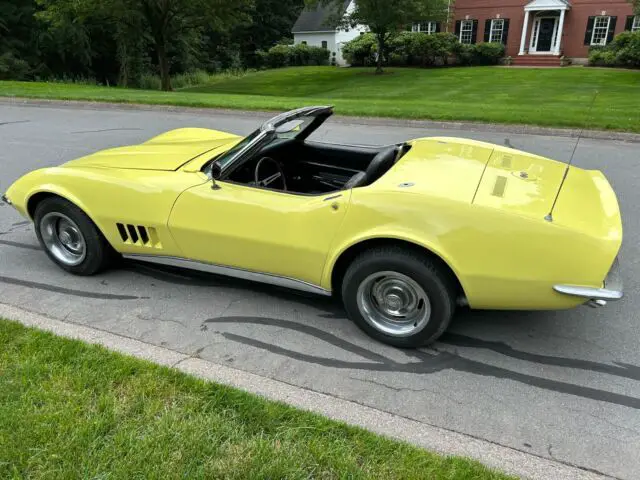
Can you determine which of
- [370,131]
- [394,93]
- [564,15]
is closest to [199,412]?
[370,131]

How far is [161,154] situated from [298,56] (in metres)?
40.5

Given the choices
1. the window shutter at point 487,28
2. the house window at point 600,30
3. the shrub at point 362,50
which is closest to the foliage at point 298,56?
the shrub at point 362,50

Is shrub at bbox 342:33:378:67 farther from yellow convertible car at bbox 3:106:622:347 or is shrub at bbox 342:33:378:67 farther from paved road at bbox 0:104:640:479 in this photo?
yellow convertible car at bbox 3:106:622:347

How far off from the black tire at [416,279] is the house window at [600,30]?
1413 inches

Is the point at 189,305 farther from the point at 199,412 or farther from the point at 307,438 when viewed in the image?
the point at 307,438

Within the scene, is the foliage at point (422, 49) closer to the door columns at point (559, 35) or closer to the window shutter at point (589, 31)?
the door columns at point (559, 35)

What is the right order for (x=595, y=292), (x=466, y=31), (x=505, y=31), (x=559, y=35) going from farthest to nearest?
(x=466, y=31) → (x=505, y=31) → (x=559, y=35) → (x=595, y=292)

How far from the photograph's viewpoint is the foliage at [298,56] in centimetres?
4138

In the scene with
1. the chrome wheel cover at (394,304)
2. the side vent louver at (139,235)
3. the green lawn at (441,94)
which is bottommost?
the chrome wheel cover at (394,304)

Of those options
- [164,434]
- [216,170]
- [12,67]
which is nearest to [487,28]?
[12,67]

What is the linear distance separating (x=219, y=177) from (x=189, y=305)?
3.23 ft

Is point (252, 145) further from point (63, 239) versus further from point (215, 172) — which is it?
point (63, 239)

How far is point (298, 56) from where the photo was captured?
41.7m

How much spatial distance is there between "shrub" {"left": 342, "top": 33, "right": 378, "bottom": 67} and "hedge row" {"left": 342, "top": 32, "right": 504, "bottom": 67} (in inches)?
65.8
